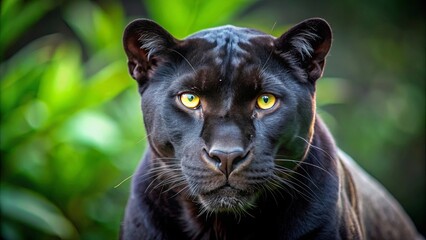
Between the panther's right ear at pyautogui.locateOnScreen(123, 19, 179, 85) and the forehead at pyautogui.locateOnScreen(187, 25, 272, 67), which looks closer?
the forehead at pyautogui.locateOnScreen(187, 25, 272, 67)

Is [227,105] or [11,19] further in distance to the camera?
[11,19]

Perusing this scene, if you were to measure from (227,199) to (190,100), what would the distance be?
45cm

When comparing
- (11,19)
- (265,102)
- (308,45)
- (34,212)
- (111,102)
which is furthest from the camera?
(111,102)

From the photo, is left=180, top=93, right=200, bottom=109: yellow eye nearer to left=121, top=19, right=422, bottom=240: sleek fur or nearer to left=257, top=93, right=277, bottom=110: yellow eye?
left=121, top=19, right=422, bottom=240: sleek fur

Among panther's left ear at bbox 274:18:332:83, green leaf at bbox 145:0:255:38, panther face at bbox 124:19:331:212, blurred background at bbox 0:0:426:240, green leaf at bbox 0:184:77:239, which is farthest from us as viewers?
green leaf at bbox 145:0:255:38

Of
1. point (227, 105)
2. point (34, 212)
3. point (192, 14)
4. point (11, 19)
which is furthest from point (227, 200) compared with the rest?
point (192, 14)

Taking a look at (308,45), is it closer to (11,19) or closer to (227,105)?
(227,105)

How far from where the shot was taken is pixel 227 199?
3.31 metres

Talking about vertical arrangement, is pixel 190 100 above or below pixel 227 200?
above

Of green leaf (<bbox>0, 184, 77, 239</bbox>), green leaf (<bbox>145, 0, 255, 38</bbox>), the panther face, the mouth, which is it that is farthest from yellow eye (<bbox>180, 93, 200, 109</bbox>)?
green leaf (<bbox>145, 0, 255, 38</bbox>)

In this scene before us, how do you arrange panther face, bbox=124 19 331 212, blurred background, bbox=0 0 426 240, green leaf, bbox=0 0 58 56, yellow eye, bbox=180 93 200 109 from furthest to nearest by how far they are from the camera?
green leaf, bbox=0 0 58 56
blurred background, bbox=0 0 426 240
yellow eye, bbox=180 93 200 109
panther face, bbox=124 19 331 212

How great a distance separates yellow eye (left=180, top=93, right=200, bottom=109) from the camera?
339 cm

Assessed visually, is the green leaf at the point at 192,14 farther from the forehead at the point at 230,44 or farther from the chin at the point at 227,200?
the chin at the point at 227,200

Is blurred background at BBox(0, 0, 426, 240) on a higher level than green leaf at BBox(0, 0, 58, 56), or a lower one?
lower
